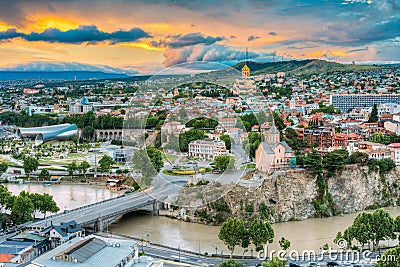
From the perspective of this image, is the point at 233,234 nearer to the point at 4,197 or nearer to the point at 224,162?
the point at 224,162

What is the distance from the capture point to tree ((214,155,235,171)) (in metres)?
6.72

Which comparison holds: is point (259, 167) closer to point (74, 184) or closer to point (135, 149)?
point (135, 149)

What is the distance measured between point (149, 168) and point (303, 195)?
2.80 metres

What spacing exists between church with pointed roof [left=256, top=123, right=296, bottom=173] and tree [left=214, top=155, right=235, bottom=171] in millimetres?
1188

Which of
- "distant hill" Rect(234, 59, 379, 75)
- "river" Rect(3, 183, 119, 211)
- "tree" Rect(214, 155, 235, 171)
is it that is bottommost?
"river" Rect(3, 183, 119, 211)

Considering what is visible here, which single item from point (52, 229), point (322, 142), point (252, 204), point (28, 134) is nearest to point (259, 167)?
point (252, 204)

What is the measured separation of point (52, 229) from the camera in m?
6.19

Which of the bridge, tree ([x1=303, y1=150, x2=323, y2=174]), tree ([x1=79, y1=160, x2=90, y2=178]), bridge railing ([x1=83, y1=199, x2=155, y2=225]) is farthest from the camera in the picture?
tree ([x1=79, y1=160, x2=90, y2=178])

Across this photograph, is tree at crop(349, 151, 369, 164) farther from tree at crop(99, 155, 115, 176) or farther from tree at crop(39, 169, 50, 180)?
tree at crop(39, 169, 50, 180)

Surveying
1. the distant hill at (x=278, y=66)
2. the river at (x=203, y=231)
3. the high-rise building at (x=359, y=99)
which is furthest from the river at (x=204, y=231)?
the distant hill at (x=278, y=66)

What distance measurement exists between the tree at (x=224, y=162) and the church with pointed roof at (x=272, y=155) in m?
1.19

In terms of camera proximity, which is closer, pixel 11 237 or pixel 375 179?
pixel 11 237

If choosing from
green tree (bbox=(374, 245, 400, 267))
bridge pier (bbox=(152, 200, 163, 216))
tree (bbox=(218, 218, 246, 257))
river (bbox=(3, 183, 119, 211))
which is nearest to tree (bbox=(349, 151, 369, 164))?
bridge pier (bbox=(152, 200, 163, 216))

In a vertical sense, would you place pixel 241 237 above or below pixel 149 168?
Answer: below
